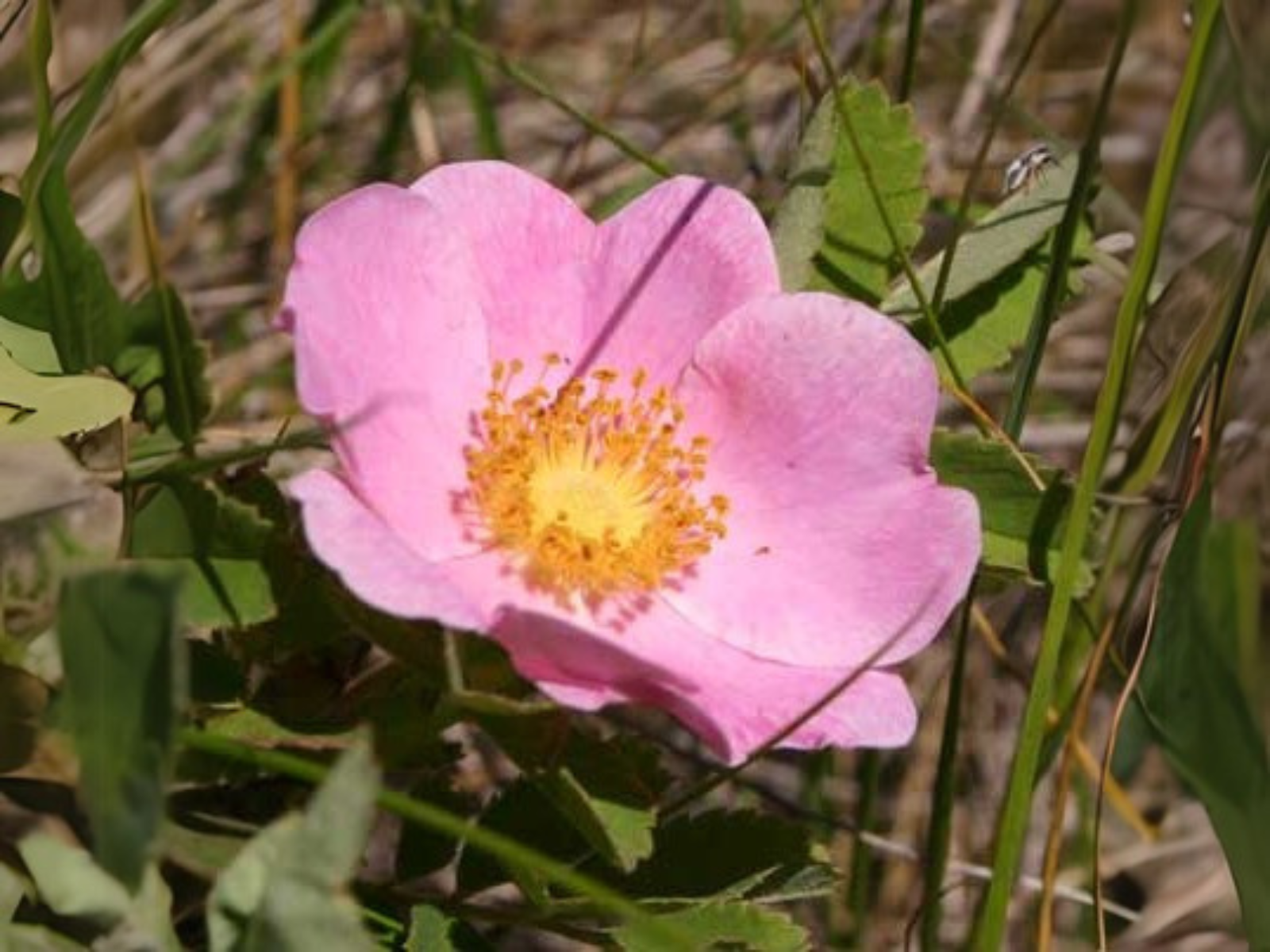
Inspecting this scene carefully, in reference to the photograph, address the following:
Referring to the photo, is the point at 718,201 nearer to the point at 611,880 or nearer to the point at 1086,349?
the point at 611,880

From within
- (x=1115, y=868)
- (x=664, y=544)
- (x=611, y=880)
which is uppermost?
(x=664, y=544)

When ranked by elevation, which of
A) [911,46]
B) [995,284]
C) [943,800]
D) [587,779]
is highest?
[911,46]

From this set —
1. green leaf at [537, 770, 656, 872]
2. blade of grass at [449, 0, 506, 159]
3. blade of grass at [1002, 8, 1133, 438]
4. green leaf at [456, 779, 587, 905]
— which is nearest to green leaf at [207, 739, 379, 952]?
green leaf at [537, 770, 656, 872]

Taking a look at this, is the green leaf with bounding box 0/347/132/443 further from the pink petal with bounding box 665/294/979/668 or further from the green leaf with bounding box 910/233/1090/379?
the green leaf with bounding box 910/233/1090/379

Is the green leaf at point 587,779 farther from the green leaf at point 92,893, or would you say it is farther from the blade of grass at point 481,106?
the blade of grass at point 481,106

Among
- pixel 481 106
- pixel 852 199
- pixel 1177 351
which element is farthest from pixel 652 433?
pixel 481 106

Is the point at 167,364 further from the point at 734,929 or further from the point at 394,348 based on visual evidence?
the point at 734,929

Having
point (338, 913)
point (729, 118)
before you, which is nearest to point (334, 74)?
point (729, 118)
